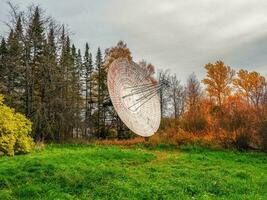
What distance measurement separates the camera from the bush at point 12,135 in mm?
23938

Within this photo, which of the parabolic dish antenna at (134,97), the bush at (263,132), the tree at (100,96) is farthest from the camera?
the tree at (100,96)

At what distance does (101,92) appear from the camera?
56.6 m

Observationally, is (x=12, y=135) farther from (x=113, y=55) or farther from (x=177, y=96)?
(x=177, y=96)

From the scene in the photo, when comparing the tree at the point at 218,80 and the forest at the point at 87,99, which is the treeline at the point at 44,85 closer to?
the forest at the point at 87,99

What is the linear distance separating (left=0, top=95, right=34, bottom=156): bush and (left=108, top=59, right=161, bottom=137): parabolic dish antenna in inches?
238

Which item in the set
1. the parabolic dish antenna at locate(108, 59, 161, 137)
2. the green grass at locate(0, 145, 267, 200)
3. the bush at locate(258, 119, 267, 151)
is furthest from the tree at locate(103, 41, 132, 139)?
the green grass at locate(0, 145, 267, 200)

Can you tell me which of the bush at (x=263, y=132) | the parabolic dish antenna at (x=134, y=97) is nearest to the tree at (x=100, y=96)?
the parabolic dish antenna at (x=134, y=97)

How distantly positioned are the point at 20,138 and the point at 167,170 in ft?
36.1

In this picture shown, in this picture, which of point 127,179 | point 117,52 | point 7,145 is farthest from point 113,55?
point 127,179

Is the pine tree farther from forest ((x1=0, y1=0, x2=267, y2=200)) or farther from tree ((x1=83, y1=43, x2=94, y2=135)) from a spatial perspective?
tree ((x1=83, y1=43, x2=94, y2=135))

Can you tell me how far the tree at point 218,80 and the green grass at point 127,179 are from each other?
38.0m

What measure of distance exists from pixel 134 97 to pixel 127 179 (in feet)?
52.7

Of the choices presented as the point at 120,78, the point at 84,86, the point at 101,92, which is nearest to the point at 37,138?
the point at 120,78

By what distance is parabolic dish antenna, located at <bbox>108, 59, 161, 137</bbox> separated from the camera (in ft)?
92.4
